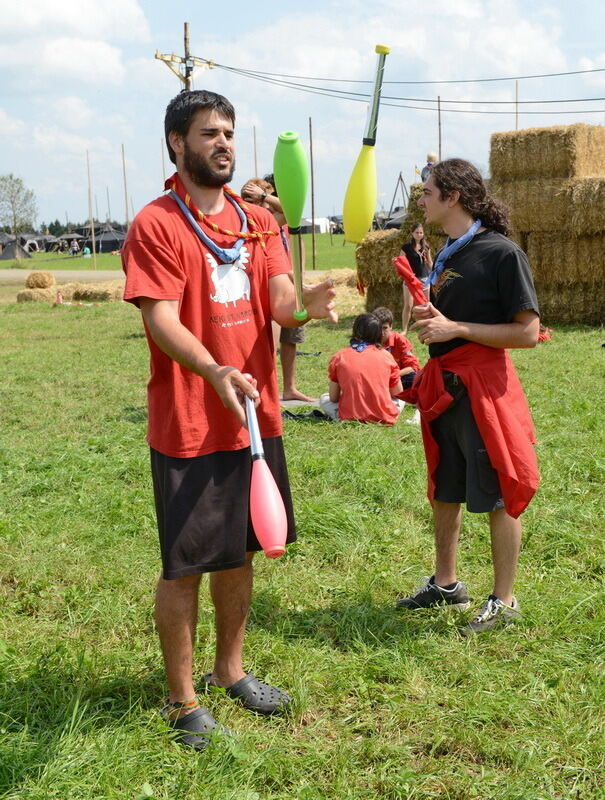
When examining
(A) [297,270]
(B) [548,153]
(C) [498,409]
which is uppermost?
(B) [548,153]

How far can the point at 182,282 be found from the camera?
2799 mm

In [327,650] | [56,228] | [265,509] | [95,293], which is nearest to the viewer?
[265,509]

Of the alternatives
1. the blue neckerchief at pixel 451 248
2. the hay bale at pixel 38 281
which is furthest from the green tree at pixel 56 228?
the blue neckerchief at pixel 451 248

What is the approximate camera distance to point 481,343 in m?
3.57

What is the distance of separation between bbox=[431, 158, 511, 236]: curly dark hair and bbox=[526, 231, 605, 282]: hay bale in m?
10.9

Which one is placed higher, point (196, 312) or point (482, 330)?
point (196, 312)

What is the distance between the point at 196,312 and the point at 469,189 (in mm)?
1442

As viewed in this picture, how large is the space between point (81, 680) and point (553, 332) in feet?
36.7

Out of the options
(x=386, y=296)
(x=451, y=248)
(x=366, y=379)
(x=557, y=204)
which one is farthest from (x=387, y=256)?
(x=451, y=248)

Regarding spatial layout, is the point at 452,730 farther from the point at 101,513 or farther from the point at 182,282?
the point at 101,513

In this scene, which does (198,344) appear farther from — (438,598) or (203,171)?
(438,598)

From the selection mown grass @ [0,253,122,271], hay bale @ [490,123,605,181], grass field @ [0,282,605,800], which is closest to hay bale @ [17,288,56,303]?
hay bale @ [490,123,605,181]

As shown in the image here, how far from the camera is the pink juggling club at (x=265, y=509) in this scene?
247 centimetres

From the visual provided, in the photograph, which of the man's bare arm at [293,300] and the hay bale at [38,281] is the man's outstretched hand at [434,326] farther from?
the hay bale at [38,281]
